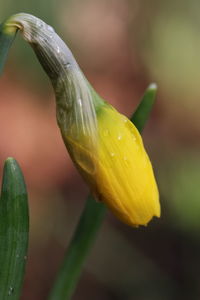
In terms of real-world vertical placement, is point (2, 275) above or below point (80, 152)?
below

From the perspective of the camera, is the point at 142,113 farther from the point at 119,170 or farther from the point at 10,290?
the point at 10,290

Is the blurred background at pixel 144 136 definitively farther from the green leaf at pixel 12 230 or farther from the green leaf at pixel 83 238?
the green leaf at pixel 12 230

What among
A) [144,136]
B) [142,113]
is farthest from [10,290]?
[144,136]

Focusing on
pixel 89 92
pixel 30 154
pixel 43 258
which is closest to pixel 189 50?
pixel 30 154

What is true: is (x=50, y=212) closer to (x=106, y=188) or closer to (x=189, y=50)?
(x=189, y=50)

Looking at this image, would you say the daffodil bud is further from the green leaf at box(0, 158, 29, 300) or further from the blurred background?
the blurred background

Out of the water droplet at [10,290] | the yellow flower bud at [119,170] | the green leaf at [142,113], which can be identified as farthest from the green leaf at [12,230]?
the green leaf at [142,113]

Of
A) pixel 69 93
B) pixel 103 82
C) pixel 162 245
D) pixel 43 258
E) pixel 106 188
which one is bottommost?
pixel 43 258
